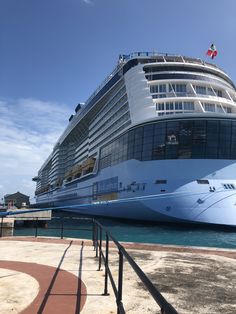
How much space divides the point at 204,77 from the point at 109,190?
17355 millimetres

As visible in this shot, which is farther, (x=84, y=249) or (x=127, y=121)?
(x=127, y=121)

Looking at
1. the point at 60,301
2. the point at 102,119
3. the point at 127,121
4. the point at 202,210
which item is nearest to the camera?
the point at 60,301

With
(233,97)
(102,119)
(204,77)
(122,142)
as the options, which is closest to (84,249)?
(122,142)

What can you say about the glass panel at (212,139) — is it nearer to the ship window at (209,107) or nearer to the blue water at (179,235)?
the blue water at (179,235)

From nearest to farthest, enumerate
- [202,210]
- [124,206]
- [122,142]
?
[202,210], [124,206], [122,142]

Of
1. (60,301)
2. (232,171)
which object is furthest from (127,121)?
(60,301)

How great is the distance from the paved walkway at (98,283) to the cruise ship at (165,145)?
9918mm

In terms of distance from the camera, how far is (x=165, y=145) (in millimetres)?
32969

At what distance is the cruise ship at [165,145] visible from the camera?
29.8m

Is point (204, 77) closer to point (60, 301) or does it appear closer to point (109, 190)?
point (109, 190)

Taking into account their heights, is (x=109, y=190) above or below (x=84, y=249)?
above

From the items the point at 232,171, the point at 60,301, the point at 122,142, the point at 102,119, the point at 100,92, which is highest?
the point at 100,92

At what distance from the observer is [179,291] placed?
6.40m

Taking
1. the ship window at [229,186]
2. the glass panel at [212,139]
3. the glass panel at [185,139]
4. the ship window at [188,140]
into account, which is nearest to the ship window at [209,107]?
the ship window at [188,140]
